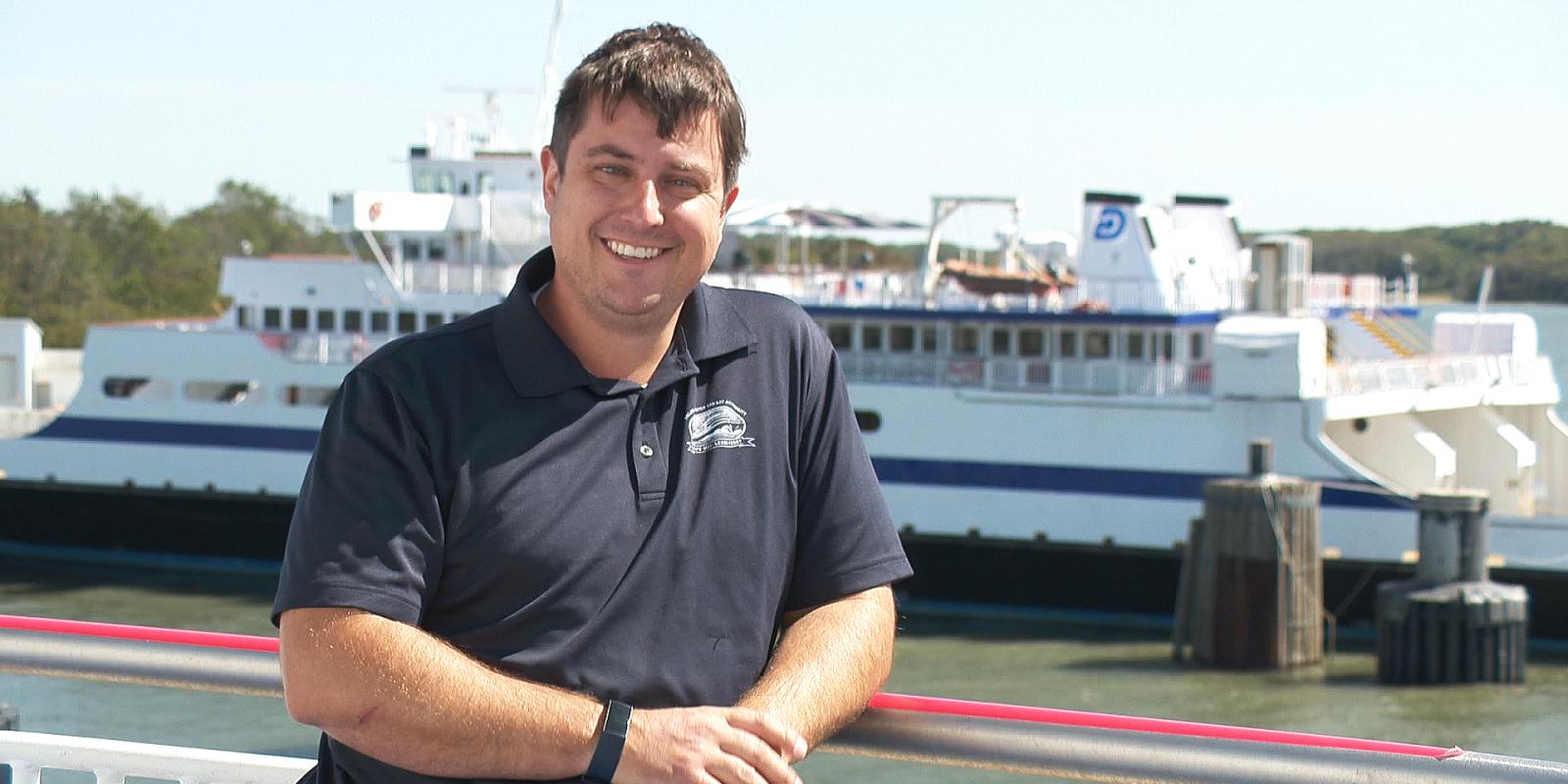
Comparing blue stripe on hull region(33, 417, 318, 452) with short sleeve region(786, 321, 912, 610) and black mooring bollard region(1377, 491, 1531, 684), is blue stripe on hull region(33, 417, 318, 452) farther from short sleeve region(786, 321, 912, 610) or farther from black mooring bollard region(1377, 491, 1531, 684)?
short sleeve region(786, 321, 912, 610)

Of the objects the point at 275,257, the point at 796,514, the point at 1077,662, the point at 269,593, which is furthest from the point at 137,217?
the point at 796,514

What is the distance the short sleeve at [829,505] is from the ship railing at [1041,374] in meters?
16.4

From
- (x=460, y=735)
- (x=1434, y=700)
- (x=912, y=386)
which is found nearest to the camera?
(x=460, y=735)

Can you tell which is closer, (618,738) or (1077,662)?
(618,738)

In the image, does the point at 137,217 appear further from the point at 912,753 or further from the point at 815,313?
the point at 912,753

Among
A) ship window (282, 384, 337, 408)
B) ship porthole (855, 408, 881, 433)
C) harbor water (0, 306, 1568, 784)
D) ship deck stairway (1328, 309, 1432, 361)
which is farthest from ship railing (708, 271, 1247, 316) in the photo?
ship window (282, 384, 337, 408)

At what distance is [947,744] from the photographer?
86.0 inches

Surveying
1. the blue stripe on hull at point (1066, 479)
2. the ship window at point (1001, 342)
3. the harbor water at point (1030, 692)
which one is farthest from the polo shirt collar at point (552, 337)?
the ship window at point (1001, 342)

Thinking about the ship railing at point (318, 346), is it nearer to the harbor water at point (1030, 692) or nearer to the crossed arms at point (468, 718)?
the harbor water at point (1030, 692)

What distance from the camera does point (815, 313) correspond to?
1997 cm

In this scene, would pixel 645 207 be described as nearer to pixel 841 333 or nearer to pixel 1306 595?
pixel 1306 595

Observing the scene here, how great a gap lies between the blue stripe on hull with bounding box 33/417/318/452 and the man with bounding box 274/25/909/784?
1879 centimetres

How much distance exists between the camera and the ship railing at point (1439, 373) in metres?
18.9

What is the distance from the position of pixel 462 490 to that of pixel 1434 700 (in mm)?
13585
